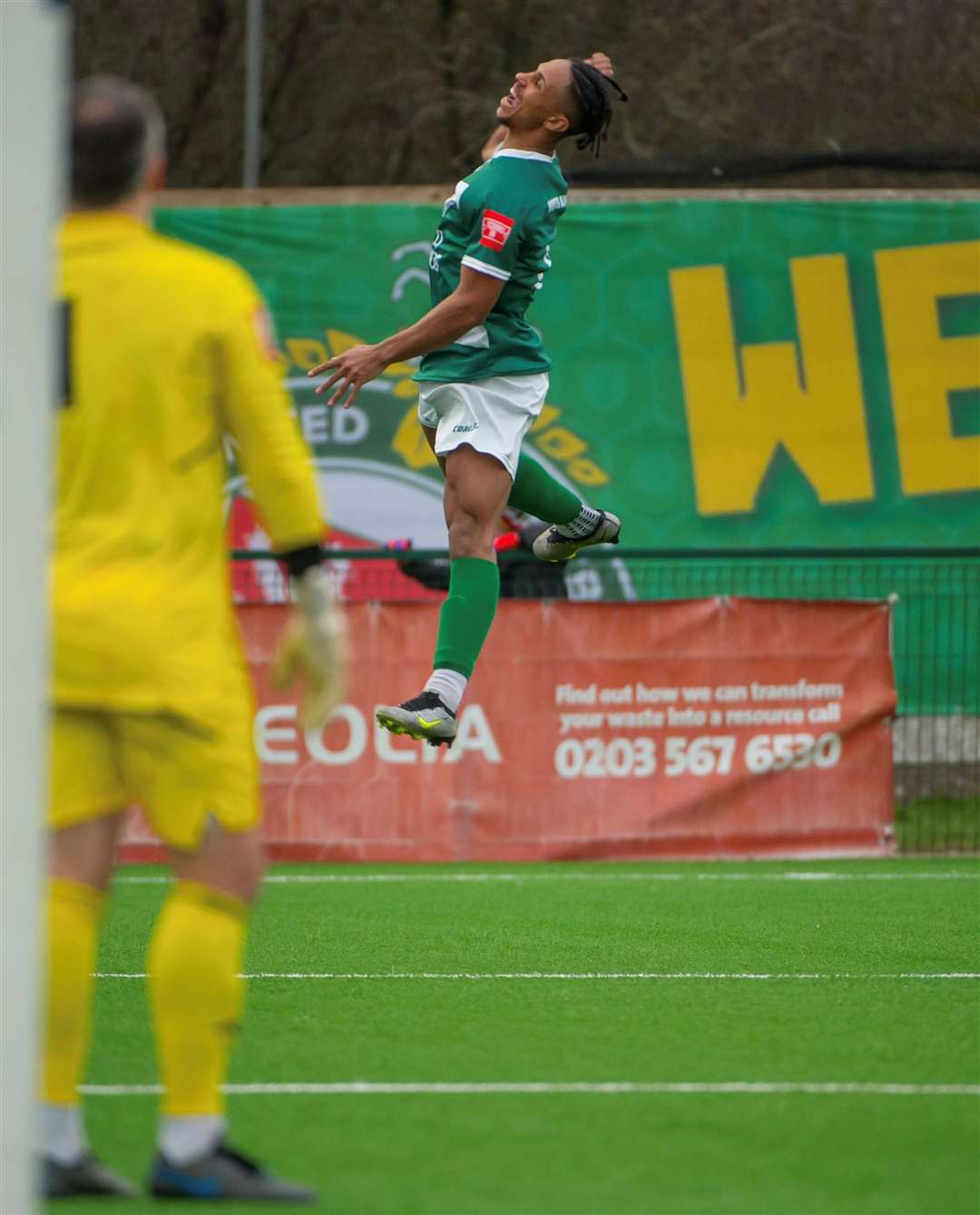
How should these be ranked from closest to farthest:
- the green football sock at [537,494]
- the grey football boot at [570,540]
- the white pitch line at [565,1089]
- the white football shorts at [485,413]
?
the white pitch line at [565,1089] < the white football shorts at [485,413] < the green football sock at [537,494] < the grey football boot at [570,540]

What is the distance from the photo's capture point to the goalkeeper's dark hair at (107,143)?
12.9 feet

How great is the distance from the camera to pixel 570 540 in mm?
7801

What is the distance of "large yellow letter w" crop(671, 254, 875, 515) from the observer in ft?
46.6

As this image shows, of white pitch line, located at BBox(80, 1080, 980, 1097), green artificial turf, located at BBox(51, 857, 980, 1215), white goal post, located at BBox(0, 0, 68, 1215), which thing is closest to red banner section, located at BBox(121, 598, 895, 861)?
green artificial turf, located at BBox(51, 857, 980, 1215)

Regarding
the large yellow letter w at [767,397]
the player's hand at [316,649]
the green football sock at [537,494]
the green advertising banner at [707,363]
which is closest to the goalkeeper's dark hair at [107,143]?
the player's hand at [316,649]

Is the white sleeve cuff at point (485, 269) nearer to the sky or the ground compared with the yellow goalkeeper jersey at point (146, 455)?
nearer to the sky

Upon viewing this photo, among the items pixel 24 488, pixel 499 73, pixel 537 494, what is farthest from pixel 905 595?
pixel 24 488

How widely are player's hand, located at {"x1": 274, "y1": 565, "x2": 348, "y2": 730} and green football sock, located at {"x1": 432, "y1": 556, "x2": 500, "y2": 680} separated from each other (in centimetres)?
313

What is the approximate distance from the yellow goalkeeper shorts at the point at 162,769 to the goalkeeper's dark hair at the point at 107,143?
3.19 feet

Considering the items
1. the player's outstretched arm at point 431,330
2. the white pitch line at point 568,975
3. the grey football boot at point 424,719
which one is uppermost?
the player's outstretched arm at point 431,330

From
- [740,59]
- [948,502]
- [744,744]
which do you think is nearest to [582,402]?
[948,502]

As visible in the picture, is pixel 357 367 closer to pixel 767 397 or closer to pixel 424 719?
pixel 424 719

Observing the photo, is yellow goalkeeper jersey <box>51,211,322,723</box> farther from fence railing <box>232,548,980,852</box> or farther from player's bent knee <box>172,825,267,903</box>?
fence railing <box>232,548,980,852</box>

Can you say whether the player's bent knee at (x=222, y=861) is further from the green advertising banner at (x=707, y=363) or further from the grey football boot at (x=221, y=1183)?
the green advertising banner at (x=707, y=363)
